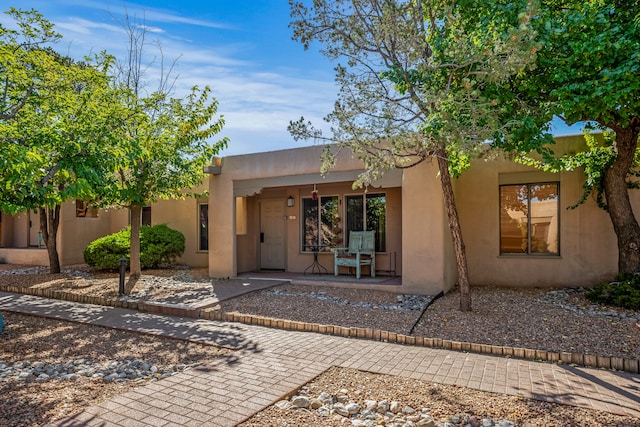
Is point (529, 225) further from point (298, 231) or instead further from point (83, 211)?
point (83, 211)

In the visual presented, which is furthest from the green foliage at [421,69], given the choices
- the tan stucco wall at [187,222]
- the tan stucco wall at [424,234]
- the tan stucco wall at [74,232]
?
the tan stucco wall at [74,232]

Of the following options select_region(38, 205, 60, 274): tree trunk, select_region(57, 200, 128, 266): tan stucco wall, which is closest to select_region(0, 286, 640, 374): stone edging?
select_region(38, 205, 60, 274): tree trunk

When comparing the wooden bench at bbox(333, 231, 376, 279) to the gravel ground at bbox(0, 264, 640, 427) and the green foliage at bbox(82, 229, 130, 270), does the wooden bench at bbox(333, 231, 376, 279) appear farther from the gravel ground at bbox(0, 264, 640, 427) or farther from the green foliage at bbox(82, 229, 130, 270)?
the green foliage at bbox(82, 229, 130, 270)

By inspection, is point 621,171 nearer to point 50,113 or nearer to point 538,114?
point 538,114

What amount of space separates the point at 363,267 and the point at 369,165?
15.3 ft

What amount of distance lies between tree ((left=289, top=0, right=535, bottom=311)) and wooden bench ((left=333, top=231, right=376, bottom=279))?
334 centimetres

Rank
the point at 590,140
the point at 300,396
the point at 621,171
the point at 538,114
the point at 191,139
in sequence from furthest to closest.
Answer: the point at 191,139 → the point at 590,140 → the point at 621,171 → the point at 538,114 → the point at 300,396

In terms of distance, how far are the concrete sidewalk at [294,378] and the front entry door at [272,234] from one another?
614cm

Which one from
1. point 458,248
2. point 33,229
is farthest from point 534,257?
point 33,229

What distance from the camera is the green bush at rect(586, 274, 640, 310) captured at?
21.2ft

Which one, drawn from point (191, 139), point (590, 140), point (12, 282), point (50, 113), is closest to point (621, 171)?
point (590, 140)

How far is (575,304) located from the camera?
7.05 m

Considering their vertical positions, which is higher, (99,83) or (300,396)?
(99,83)

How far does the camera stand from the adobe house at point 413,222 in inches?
328
